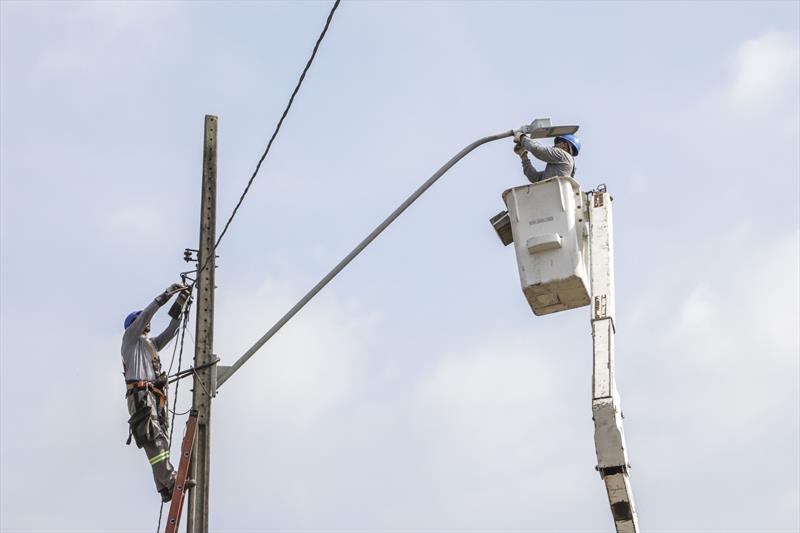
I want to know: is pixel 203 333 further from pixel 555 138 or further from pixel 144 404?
pixel 555 138

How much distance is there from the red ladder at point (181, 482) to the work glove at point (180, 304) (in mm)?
1267

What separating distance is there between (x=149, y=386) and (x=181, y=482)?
4.00 ft

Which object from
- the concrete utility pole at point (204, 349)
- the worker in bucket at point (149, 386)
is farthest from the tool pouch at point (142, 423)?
the concrete utility pole at point (204, 349)

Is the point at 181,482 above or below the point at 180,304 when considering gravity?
below

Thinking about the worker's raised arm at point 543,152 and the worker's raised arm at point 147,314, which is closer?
the worker's raised arm at point 543,152

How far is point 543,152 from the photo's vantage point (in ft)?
33.1

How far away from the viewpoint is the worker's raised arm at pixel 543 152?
10.1 meters

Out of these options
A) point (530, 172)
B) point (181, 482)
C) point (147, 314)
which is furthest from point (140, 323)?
point (530, 172)

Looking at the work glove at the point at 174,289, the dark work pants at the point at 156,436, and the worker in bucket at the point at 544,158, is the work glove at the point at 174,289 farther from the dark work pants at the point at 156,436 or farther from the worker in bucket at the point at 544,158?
the worker in bucket at the point at 544,158

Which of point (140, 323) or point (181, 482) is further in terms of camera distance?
point (140, 323)

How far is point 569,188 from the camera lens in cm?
974

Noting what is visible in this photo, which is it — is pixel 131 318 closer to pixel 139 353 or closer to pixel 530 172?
pixel 139 353

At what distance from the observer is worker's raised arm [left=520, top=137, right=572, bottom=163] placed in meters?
10.1

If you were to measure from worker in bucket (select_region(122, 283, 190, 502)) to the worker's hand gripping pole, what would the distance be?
372 cm
